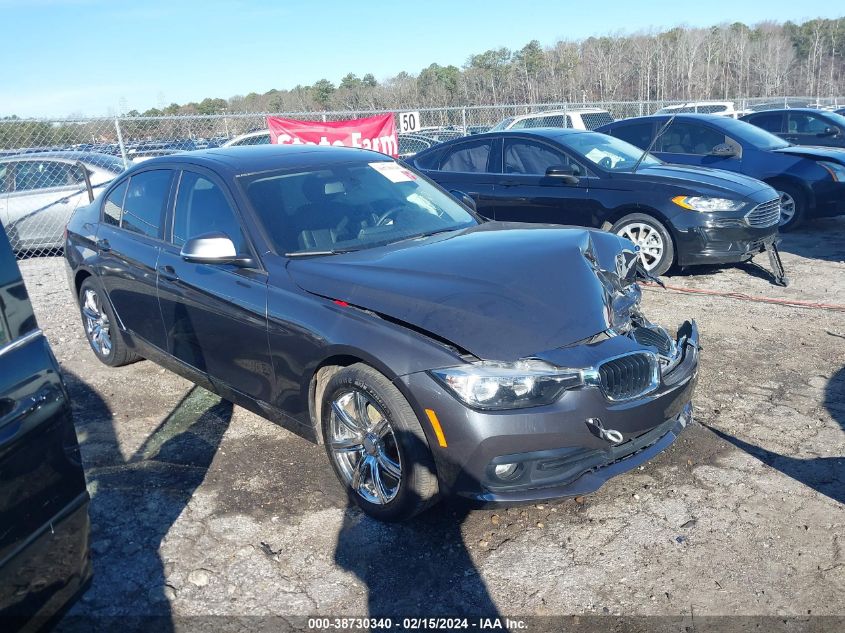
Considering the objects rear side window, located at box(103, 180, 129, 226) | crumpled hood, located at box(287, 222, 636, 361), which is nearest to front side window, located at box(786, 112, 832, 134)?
crumpled hood, located at box(287, 222, 636, 361)

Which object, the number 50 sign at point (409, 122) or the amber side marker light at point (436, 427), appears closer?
the amber side marker light at point (436, 427)

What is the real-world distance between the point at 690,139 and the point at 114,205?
8132mm

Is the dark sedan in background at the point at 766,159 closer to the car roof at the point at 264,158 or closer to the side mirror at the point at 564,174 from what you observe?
the side mirror at the point at 564,174

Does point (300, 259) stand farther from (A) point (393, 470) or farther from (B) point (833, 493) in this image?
(B) point (833, 493)

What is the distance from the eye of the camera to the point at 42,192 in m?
10.4

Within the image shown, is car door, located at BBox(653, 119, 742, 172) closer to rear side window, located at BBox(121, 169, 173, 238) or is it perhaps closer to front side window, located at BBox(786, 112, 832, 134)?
front side window, located at BBox(786, 112, 832, 134)

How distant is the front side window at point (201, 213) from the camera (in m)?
3.94

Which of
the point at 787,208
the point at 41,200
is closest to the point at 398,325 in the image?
the point at 787,208

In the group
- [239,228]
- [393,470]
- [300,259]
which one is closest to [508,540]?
[393,470]

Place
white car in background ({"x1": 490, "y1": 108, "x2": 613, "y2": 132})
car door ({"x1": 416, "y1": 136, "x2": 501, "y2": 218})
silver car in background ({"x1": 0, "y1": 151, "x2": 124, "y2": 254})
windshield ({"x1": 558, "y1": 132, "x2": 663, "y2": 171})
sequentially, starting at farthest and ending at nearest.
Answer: white car in background ({"x1": 490, "y1": 108, "x2": 613, "y2": 132}), silver car in background ({"x1": 0, "y1": 151, "x2": 124, "y2": 254}), car door ({"x1": 416, "y1": 136, "x2": 501, "y2": 218}), windshield ({"x1": 558, "y1": 132, "x2": 663, "y2": 171})

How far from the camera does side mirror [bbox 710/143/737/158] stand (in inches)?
375

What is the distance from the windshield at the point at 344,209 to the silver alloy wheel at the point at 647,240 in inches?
137

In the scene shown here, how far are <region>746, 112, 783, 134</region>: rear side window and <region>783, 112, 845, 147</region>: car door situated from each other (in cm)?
17

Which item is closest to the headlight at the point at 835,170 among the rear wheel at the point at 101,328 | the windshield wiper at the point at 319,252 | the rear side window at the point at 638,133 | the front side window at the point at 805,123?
the rear side window at the point at 638,133
